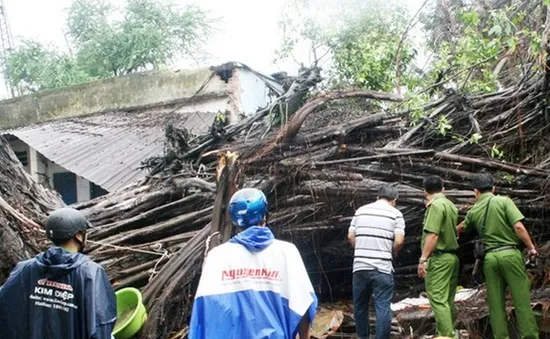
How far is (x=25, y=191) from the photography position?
616 centimetres

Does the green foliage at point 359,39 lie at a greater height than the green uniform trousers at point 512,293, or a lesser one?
greater

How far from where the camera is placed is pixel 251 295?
275 centimetres

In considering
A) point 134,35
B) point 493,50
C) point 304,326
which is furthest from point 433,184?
point 134,35

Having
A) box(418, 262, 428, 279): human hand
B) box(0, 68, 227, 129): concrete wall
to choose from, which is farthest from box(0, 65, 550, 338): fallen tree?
box(0, 68, 227, 129): concrete wall

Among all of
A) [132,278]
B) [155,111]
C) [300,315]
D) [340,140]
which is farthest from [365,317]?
[155,111]

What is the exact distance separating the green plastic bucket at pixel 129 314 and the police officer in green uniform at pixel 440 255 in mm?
2713

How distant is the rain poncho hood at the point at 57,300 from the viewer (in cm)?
294

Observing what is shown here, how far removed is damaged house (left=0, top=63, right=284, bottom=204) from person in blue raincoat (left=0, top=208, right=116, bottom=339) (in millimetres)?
6745

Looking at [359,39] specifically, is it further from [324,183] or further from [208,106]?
[324,183]

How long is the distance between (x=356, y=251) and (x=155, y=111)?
9.69 metres

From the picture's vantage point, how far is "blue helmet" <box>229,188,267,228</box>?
2836 millimetres

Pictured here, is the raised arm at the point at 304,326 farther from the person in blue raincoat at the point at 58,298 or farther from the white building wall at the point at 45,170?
the white building wall at the point at 45,170

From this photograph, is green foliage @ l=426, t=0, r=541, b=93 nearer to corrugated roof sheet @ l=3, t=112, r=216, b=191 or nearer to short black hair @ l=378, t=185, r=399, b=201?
short black hair @ l=378, t=185, r=399, b=201

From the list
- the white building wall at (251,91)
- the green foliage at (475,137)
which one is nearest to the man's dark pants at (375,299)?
the green foliage at (475,137)
